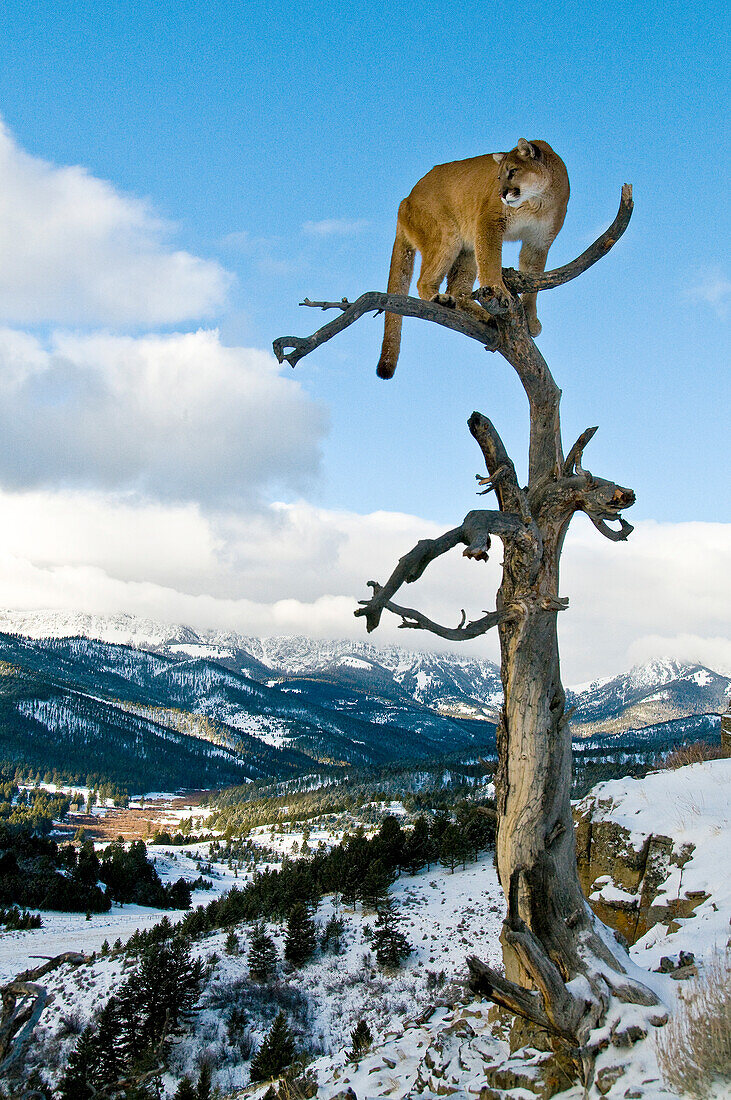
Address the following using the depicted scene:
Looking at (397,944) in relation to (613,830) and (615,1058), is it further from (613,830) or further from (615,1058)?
(615,1058)

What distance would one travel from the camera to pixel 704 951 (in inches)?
254

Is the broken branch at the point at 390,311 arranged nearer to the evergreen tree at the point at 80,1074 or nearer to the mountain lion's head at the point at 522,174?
the mountain lion's head at the point at 522,174

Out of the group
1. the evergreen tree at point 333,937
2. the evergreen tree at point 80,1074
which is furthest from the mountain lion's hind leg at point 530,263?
the evergreen tree at point 333,937

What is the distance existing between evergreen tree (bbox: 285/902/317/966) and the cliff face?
31.4m

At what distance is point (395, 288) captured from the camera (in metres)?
6.19

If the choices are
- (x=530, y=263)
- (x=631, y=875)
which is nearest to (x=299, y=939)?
(x=631, y=875)

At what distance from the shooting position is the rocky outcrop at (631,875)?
31.7ft

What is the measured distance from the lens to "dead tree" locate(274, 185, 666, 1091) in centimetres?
468

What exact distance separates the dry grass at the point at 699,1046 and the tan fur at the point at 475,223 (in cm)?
553

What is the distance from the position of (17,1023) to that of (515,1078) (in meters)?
5.37

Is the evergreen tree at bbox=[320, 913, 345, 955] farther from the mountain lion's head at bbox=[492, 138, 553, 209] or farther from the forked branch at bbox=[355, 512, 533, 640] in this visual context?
the mountain lion's head at bbox=[492, 138, 553, 209]

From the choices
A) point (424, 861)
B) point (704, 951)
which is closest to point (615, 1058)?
point (704, 951)

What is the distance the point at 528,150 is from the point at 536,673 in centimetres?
444

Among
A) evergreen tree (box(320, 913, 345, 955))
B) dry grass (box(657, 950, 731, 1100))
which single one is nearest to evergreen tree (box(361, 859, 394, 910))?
evergreen tree (box(320, 913, 345, 955))
